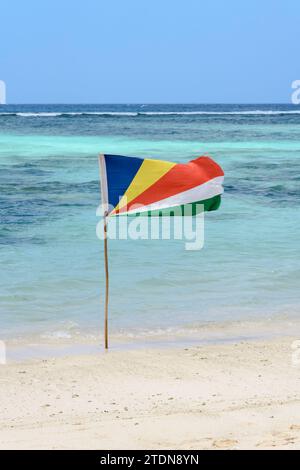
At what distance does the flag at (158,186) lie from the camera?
6.35m

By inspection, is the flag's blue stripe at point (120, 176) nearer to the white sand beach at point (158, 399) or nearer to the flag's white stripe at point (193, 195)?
the flag's white stripe at point (193, 195)

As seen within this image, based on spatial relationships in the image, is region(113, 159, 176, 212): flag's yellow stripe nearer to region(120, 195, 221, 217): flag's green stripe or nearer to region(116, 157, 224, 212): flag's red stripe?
region(116, 157, 224, 212): flag's red stripe

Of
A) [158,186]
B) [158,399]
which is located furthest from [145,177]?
[158,399]

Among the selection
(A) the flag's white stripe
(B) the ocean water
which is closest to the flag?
(A) the flag's white stripe

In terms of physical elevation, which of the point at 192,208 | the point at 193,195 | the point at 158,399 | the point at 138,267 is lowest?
the point at 158,399

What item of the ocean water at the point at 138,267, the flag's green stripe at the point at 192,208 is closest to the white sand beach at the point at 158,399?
the ocean water at the point at 138,267

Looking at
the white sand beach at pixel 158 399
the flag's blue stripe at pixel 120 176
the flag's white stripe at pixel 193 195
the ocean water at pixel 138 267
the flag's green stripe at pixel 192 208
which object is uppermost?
the flag's blue stripe at pixel 120 176

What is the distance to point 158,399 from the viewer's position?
17.2 ft

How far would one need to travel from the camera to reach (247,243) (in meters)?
11.2

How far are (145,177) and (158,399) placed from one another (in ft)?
6.62

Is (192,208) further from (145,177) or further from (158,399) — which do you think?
(158,399)

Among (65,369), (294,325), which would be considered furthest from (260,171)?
(65,369)
